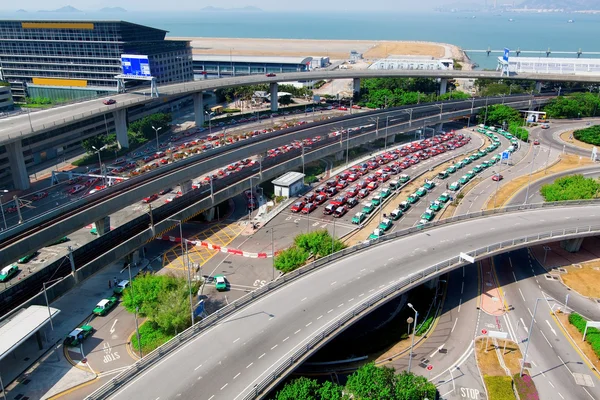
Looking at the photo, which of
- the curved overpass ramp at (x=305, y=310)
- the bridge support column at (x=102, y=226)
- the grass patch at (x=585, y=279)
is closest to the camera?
the curved overpass ramp at (x=305, y=310)

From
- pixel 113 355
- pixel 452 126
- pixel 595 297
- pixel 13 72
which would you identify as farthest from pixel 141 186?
pixel 13 72

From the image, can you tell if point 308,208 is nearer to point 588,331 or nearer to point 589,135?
point 588,331

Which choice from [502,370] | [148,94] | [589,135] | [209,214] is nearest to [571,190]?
[502,370]

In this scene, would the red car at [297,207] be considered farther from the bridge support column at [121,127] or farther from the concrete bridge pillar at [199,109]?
the concrete bridge pillar at [199,109]

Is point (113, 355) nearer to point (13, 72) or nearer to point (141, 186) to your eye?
point (141, 186)

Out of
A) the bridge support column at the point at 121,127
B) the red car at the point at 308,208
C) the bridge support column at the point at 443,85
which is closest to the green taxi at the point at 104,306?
the red car at the point at 308,208
